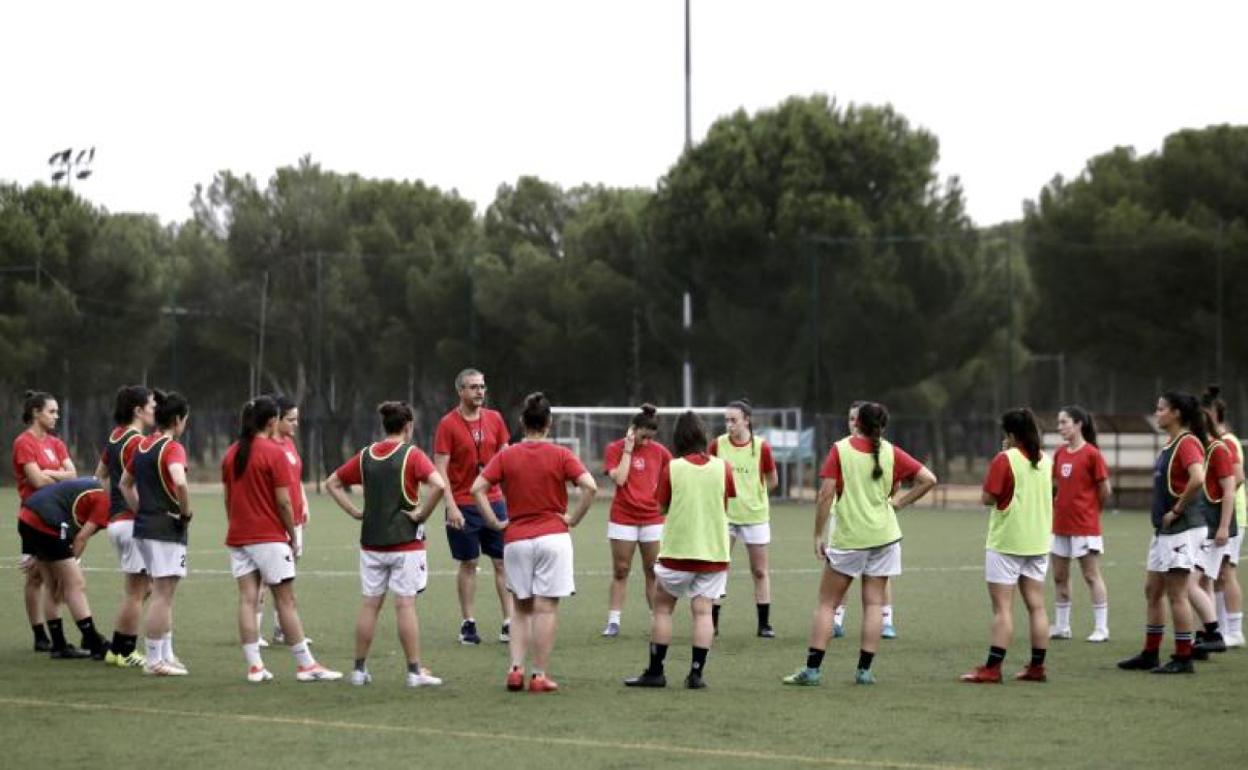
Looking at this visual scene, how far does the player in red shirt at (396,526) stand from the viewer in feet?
42.7

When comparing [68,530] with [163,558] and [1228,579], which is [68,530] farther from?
[1228,579]

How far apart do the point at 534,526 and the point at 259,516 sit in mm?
1836

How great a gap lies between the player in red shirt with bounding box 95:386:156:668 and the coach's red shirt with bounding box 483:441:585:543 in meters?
2.79

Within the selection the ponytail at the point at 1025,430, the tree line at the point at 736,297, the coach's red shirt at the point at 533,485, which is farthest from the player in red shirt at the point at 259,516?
the tree line at the point at 736,297

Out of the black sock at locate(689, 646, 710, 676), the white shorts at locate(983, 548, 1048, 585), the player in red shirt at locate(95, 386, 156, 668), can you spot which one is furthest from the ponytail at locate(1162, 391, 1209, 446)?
the player in red shirt at locate(95, 386, 156, 668)

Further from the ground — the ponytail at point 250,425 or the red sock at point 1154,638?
the ponytail at point 250,425

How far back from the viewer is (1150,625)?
14320 millimetres

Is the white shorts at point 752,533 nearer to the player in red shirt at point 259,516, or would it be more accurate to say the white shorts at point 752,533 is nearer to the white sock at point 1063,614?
the white sock at point 1063,614

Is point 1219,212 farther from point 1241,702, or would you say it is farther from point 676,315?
point 1241,702

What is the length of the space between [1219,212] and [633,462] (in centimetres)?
3998

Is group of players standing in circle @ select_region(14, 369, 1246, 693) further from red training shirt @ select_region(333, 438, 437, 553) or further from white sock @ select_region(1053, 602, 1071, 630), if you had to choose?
white sock @ select_region(1053, 602, 1071, 630)

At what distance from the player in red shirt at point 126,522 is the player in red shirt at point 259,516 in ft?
3.87

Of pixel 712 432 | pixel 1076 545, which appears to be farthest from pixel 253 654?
pixel 712 432

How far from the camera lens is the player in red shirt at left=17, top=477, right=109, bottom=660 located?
48.1 ft
